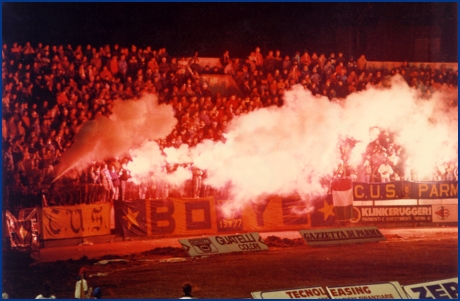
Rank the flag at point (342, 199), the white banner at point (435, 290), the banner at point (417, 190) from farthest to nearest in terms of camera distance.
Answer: the banner at point (417, 190), the flag at point (342, 199), the white banner at point (435, 290)

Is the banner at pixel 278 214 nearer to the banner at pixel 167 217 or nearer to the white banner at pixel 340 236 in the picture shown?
the white banner at pixel 340 236

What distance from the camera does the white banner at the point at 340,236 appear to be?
9.13 metres

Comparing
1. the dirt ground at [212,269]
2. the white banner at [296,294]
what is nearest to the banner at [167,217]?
the dirt ground at [212,269]

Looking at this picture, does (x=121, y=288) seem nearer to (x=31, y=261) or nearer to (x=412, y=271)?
(x=31, y=261)

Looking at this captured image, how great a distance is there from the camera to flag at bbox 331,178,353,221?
9.19 m

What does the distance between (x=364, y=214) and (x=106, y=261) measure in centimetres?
424

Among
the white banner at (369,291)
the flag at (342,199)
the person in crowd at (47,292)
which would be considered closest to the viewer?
the person in crowd at (47,292)

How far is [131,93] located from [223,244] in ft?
9.32

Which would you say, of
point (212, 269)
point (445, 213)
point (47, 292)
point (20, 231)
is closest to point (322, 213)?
point (212, 269)

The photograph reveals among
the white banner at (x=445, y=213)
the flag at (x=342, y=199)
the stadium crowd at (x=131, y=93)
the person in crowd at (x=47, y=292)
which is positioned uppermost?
the stadium crowd at (x=131, y=93)

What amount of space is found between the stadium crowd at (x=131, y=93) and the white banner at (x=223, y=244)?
2.61 ft

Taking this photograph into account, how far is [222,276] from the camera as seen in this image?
884cm

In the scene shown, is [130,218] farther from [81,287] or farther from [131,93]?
[131,93]

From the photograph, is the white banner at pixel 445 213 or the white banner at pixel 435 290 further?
the white banner at pixel 445 213
